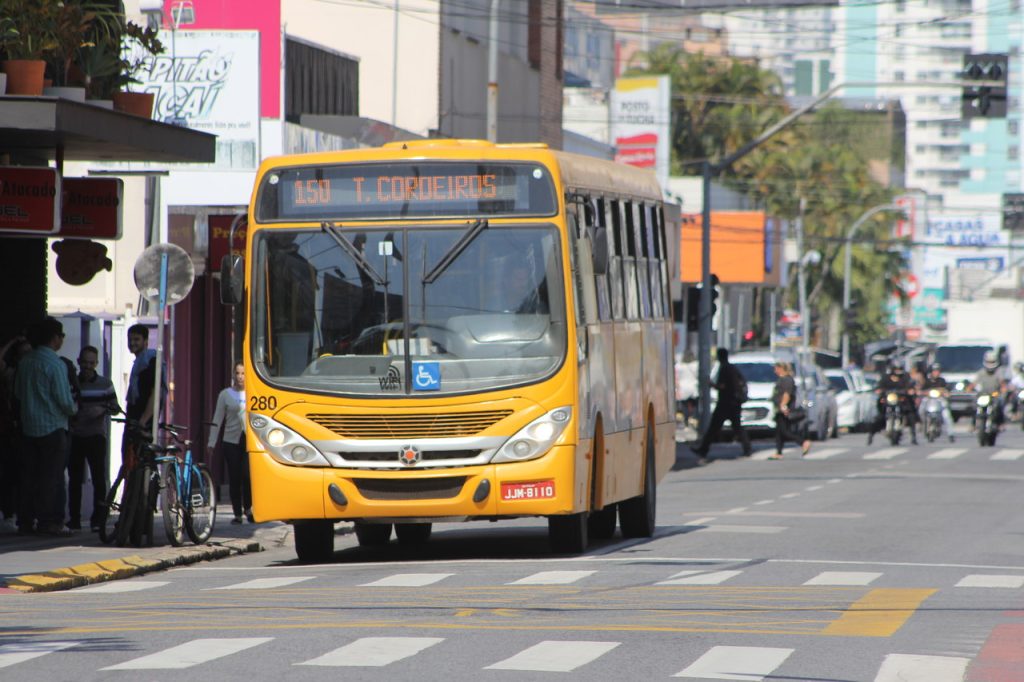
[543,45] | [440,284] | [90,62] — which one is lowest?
[440,284]

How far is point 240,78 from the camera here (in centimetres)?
2631

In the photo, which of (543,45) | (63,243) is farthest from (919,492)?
(543,45)

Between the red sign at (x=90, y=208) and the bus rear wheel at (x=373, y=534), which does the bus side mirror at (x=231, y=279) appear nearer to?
the red sign at (x=90, y=208)

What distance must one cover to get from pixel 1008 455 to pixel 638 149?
3014cm

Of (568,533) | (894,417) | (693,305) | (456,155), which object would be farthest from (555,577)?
(894,417)

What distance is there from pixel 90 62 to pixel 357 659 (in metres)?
9.75

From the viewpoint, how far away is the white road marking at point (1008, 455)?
126ft

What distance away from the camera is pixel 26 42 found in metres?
17.7

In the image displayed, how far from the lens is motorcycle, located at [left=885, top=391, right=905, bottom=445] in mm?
44312

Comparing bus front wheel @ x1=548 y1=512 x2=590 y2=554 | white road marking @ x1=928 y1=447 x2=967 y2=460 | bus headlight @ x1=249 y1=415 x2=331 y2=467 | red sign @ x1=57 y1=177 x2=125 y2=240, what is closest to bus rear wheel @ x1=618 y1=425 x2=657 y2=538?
bus front wheel @ x1=548 y1=512 x2=590 y2=554

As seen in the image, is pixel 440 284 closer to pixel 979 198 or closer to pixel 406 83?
pixel 406 83

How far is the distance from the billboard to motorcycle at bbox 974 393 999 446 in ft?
81.7

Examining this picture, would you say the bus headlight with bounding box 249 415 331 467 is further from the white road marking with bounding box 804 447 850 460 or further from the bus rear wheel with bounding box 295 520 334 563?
the white road marking with bounding box 804 447 850 460

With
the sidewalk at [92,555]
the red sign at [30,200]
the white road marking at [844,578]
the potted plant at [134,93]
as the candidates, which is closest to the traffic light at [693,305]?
the sidewalk at [92,555]
